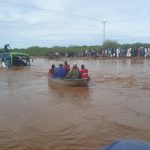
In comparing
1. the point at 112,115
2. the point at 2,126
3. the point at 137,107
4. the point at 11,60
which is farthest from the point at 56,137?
the point at 11,60

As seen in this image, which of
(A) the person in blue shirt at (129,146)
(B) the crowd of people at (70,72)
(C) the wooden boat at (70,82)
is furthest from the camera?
(B) the crowd of people at (70,72)

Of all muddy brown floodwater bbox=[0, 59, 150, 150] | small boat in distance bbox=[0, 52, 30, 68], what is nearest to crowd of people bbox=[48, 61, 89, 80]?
muddy brown floodwater bbox=[0, 59, 150, 150]

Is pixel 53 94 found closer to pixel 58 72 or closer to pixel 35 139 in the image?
pixel 58 72

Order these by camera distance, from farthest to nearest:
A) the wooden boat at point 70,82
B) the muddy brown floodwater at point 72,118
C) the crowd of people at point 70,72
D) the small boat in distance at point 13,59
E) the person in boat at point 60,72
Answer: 1. the small boat in distance at point 13,59
2. the person in boat at point 60,72
3. the crowd of people at point 70,72
4. the wooden boat at point 70,82
5. the muddy brown floodwater at point 72,118

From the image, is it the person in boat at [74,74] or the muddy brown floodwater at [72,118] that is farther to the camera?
the person in boat at [74,74]

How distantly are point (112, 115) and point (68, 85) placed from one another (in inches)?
273

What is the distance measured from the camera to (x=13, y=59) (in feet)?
111

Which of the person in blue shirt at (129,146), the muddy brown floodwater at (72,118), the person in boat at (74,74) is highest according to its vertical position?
the person in blue shirt at (129,146)

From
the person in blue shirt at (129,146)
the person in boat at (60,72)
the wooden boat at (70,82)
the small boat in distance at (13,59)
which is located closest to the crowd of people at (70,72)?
the person in boat at (60,72)

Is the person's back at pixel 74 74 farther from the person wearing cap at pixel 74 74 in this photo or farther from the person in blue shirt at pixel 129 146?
the person in blue shirt at pixel 129 146

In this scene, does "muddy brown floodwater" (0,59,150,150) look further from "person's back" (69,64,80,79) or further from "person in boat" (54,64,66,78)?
"person in boat" (54,64,66,78)

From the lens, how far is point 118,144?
294 centimetres

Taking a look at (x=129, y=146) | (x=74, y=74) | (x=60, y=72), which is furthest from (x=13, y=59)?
(x=129, y=146)

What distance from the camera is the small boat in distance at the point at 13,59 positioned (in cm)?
3316
